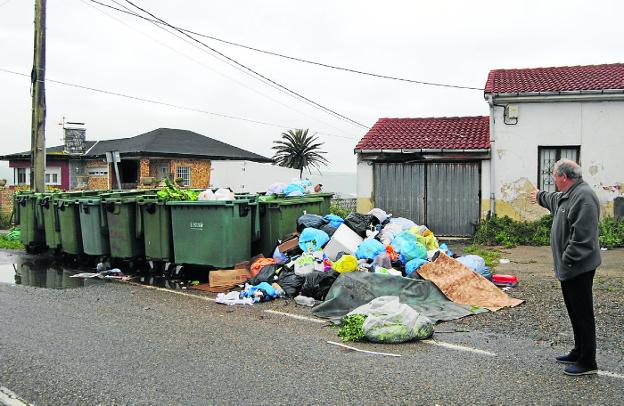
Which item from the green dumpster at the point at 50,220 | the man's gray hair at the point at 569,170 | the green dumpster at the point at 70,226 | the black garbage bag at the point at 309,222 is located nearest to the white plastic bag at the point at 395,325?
the man's gray hair at the point at 569,170

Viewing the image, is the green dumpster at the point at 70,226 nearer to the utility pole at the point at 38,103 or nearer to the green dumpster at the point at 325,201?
the utility pole at the point at 38,103

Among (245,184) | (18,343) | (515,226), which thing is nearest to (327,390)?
(18,343)

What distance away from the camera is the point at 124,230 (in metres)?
9.97

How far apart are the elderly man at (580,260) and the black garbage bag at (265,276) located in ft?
14.3

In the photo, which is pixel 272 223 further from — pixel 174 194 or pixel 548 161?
pixel 548 161

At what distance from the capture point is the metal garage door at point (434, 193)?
15.3 metres

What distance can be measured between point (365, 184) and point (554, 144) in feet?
16.3

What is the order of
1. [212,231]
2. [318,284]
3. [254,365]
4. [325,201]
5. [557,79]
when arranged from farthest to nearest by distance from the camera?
[557,79]
[325,201]
[212,231]
[318,284]
[254,365]

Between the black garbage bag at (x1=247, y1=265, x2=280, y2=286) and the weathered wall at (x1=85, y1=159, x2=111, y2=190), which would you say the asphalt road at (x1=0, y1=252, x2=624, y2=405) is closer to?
the black garbage bag at (x1=247, y1=265, x2=280, y2=286)

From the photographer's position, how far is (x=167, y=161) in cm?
2975

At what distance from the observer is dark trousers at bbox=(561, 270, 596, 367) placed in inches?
177

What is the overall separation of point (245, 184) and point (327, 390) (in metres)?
29.7

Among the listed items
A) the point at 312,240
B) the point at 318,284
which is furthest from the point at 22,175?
the point at 318,284

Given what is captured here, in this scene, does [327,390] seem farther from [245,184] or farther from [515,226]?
[245,184]
